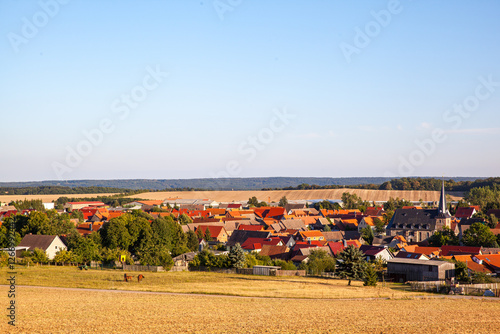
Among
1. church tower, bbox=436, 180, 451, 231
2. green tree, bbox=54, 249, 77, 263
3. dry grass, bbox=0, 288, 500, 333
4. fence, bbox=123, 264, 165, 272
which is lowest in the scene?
fence, bbox=123, 264, 165, 272

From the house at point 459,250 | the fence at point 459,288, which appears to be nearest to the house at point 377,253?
the house at point 459,250

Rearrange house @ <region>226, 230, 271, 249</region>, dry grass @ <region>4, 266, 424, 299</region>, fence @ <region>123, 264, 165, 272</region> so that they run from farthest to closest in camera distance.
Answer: house @ <region>226, 230, 271, 249</region>
fence @ <region>123, 264, 165, 272</region>
dry grass @ <region>4, 266, 424, 299</region>

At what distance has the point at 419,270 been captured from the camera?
167ft

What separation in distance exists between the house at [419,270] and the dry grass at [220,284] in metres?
3.37

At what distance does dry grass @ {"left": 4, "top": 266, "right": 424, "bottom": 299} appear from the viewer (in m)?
39.7

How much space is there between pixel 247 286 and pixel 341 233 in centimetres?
4301

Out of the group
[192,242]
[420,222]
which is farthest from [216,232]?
[420,222]

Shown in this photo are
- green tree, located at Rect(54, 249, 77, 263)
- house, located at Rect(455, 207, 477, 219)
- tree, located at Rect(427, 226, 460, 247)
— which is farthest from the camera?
house, located at Rect(455, 207, 477, 219)

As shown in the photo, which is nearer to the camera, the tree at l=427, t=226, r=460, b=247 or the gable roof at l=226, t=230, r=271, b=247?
the tree at l=427, t=226, r=460, b=247

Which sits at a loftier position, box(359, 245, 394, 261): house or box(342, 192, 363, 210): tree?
box(342, 192, 363, 210): tree

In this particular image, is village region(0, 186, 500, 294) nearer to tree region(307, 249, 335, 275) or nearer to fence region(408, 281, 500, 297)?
tree region(307, 249, 335, 275)

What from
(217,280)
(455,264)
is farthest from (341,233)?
(217,280)

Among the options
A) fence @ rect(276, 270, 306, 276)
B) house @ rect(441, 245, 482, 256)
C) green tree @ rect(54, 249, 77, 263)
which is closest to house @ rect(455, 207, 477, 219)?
house @ rect(441, 245, 482, 256)

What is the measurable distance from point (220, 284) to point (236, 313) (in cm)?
1608
